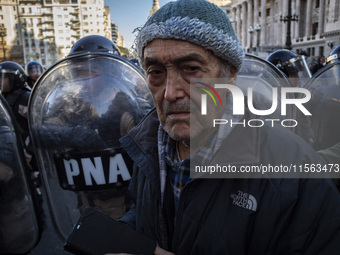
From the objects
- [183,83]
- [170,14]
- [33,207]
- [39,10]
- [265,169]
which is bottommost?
[33,207]

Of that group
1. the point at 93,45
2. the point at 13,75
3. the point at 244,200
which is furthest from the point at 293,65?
the point at 13,75

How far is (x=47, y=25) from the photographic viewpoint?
77.1 metres

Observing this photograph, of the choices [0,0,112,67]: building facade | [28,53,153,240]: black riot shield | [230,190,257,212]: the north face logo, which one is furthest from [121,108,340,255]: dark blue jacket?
[0,0,112,67]: building facade

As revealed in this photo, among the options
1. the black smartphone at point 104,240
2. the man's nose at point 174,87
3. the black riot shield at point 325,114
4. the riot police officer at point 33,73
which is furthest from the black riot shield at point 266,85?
the riot police officer at point 33,73

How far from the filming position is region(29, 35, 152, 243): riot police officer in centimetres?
200

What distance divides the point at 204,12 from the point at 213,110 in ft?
1.24

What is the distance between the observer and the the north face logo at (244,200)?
1054 mm

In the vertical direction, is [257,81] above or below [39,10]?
below

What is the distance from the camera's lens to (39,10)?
75625 mm

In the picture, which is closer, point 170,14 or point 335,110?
point 170,14

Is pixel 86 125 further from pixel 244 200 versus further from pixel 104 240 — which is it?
pixel 244 200

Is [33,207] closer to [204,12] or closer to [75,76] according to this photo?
[75,76]

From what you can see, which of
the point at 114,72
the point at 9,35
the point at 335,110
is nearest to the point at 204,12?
the point at 114,72

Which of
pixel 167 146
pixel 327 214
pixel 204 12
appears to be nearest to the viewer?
pixel 327 214
